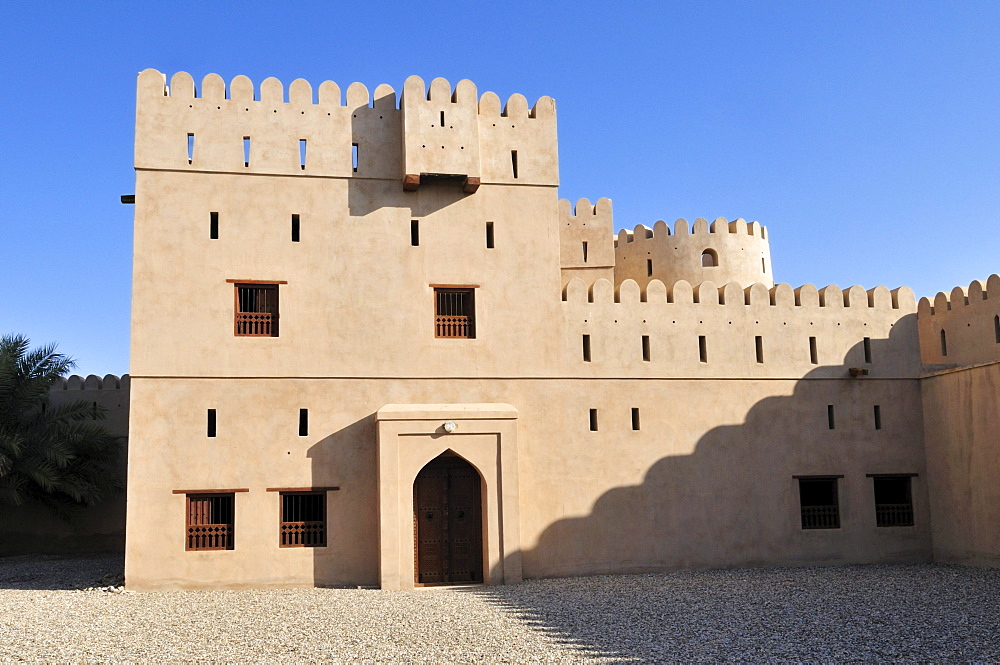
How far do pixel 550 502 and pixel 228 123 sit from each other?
9.28 meters

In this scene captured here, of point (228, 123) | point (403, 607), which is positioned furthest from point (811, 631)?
point (228, 123)

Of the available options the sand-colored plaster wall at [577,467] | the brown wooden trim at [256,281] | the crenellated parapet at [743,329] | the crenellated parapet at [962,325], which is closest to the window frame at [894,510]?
the sand-colored plaster wall at [577,467]

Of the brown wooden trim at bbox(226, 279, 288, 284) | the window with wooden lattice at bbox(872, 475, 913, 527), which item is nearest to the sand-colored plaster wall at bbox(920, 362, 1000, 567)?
the window with wooden lattice at bbox(872, 475, 913, 527)

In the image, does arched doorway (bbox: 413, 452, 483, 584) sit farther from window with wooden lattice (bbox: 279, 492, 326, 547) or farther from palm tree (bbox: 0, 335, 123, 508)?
palm tree (bbox: 0, 335, 123, 508)

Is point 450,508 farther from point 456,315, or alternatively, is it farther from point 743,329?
point 743,329

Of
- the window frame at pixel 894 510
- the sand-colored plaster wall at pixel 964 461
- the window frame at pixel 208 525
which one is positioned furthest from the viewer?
the window frame at pixel 894 510

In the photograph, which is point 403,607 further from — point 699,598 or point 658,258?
point 658,258

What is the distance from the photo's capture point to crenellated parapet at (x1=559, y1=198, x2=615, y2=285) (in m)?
22.9

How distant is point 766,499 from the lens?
1919 centimetres

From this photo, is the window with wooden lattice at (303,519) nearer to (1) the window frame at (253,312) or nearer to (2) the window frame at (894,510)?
(1) the window frame at (253,312)

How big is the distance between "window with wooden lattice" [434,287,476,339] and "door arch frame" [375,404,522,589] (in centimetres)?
156

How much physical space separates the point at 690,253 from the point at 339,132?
1024 centimetres

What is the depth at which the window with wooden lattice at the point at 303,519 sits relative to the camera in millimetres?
17281

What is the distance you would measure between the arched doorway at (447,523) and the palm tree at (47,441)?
859 centimetres
